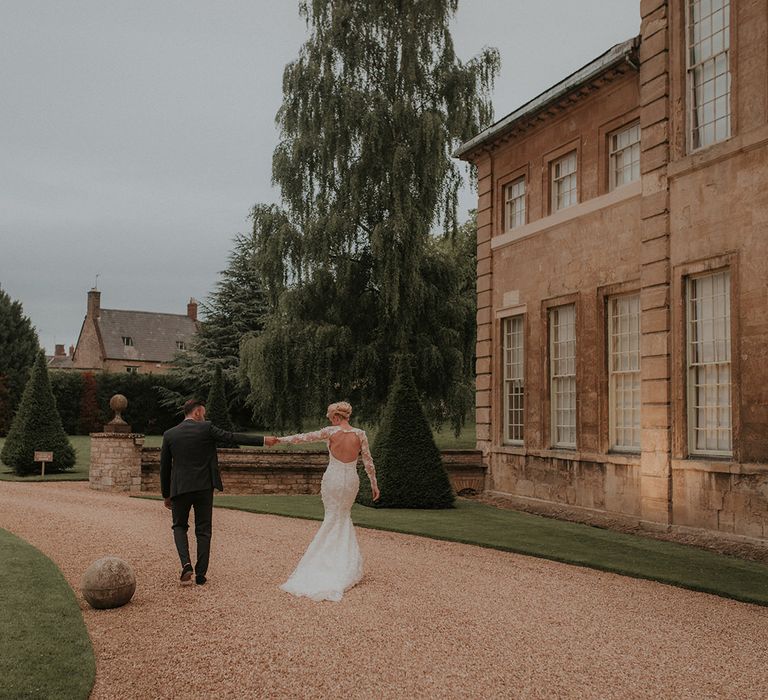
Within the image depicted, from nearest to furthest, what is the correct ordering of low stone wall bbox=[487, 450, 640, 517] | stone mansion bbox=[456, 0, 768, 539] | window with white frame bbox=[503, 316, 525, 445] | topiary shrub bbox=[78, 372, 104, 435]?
1. stone mansion bbox=[456, 0, 768, 539]
2. low stone wall bbox=[487, 450, 640, 517]
3. window with white frame bbox=[503, 316, 525, 445]
4. topiary shrub bbox=[78, 372, 104, 435]

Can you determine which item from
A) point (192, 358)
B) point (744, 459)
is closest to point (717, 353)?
point (744, 459)

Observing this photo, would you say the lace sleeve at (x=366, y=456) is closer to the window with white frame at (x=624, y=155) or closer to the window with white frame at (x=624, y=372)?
the window with white frame at (x=624, y=372)

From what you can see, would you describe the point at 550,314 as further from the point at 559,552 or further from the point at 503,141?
the point at 559,552

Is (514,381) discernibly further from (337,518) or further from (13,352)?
(13,352)

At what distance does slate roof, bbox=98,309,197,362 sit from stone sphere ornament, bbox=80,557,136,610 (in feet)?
177

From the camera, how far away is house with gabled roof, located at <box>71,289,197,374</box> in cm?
6022

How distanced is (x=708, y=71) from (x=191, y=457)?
9381 millimetres

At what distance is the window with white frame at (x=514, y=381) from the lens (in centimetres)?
1741

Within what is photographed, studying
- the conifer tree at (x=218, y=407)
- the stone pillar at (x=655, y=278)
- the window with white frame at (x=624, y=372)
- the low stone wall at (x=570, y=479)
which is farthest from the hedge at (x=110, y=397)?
the stone pillar at (x=655, y=278)

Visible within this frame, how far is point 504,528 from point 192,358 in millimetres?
29077

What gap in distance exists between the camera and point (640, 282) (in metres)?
13.7

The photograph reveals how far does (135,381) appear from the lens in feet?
134

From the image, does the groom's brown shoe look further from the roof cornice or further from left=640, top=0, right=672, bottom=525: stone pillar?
the roof cornice

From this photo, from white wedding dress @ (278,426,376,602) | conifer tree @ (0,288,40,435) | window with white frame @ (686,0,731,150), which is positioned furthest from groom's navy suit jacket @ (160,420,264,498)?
conifer tree @ (0,288,40,435)
